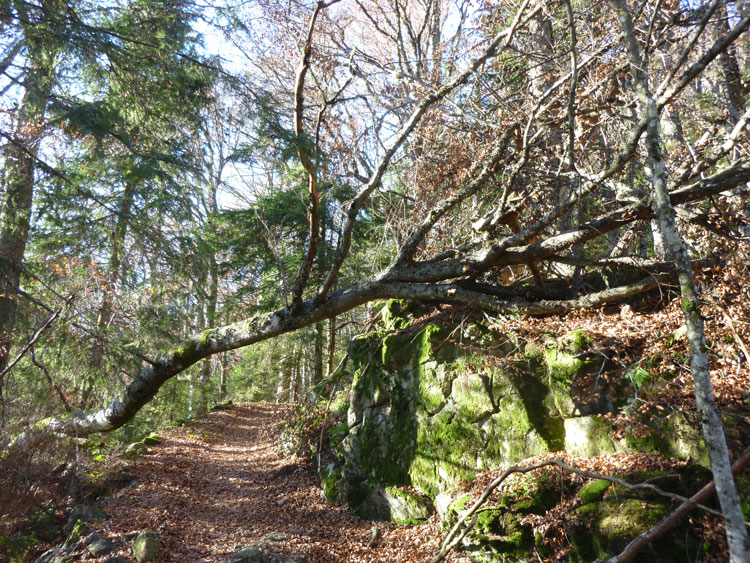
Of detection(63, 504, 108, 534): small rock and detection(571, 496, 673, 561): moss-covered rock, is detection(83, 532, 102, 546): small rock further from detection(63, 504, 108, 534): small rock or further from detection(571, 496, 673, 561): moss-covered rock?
detection(571, 496, 673, 561): moss-covered rock

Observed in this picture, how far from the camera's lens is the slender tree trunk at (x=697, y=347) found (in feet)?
8.83

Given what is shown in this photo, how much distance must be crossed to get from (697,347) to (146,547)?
5.92 m

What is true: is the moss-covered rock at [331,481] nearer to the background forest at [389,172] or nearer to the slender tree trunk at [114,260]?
the background forest at [389,172]

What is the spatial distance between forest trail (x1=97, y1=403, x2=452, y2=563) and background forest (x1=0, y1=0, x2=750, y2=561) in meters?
1.39

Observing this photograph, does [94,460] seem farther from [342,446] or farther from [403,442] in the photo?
[403,442]

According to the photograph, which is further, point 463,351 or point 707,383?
point 463,351

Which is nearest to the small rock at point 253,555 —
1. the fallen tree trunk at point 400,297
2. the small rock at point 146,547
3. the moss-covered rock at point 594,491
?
the small rock at point 146,547

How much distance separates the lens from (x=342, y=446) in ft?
24.0

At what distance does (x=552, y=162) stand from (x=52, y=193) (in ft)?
29.0

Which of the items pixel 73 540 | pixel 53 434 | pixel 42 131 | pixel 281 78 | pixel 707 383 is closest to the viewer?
pixel 707 383

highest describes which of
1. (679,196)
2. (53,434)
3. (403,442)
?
(679,196)

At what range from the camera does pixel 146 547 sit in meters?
4.62

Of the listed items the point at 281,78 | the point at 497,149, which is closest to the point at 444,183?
the point at 497,149

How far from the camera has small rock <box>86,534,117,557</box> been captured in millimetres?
4521
